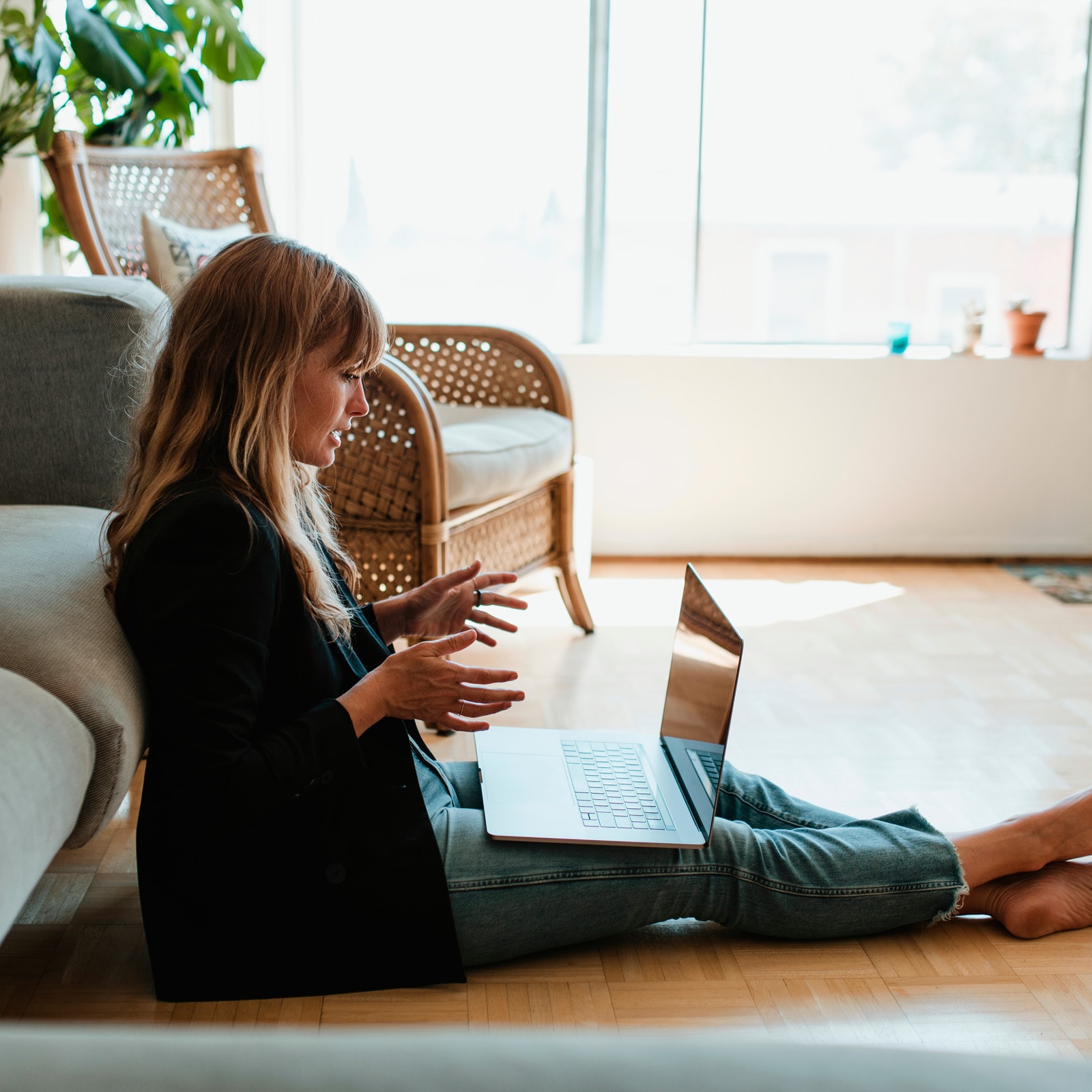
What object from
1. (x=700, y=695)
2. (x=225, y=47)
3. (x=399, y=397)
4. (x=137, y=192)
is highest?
(x=225, y=47)

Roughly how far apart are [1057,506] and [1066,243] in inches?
31.9

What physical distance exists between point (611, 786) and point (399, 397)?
0.86 metres

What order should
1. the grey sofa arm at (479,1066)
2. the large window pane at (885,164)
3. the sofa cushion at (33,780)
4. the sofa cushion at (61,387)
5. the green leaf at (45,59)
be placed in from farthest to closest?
the large window pane at (885,164) < the green leaf at (45,59) < the sofa cushion at (61,387) < the sofa cushion at (33,780) < the grey sofa arm at (479,1066)

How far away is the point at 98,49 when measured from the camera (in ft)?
8.14

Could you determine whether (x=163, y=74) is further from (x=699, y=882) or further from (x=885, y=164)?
(x=699, y=882)

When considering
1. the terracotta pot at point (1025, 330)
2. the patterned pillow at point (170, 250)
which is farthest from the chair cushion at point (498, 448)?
the terracotta pot at point (1025, 330)

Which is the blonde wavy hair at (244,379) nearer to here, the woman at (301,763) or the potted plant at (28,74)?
the woman at (301,763)

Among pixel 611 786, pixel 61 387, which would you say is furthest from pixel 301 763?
pixel 61 387

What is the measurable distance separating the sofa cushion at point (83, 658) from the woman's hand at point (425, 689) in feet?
0.66

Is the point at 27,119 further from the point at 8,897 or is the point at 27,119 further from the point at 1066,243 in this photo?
the point at 1066,243

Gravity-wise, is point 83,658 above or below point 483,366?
below

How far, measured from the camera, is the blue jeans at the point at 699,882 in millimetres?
1213

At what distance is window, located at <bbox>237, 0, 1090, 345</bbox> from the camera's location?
326 cm

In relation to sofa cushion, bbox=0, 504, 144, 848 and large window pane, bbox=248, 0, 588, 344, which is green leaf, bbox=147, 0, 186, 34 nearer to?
large window pane, bbox=248, 0, 588, 344
